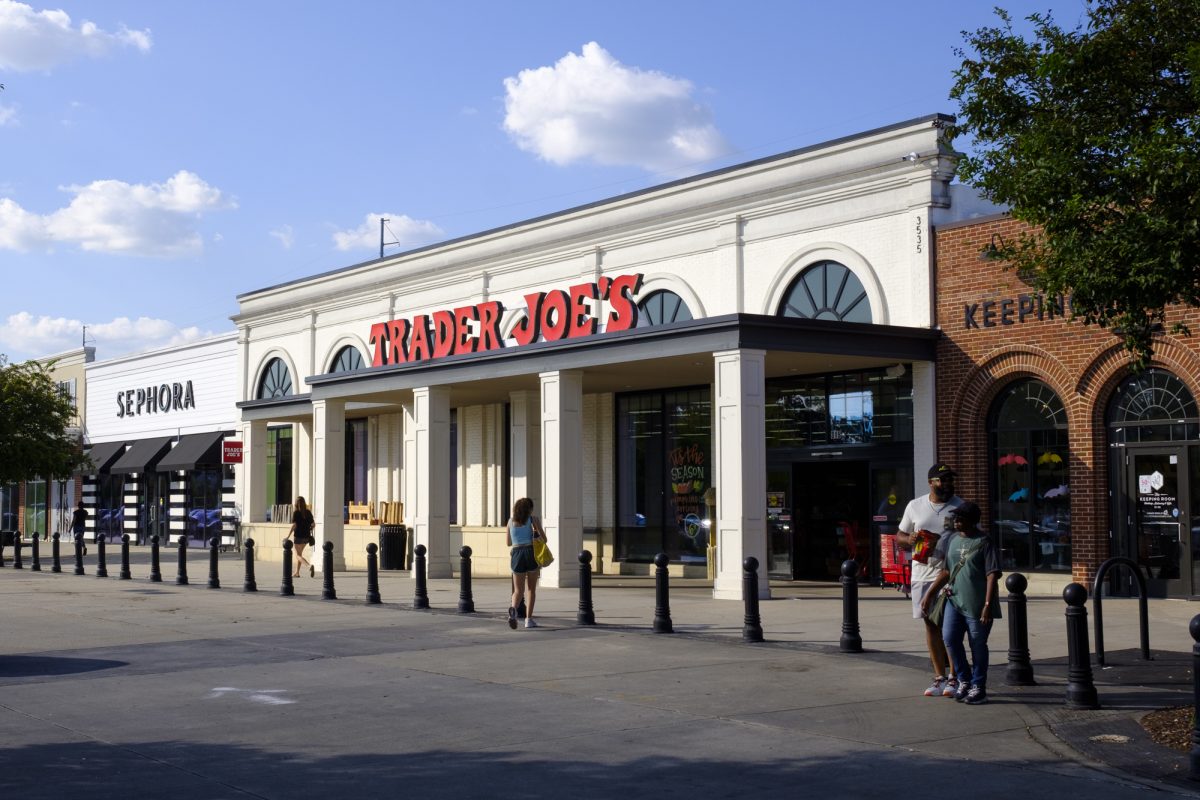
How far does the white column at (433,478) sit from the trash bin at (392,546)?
145 inches

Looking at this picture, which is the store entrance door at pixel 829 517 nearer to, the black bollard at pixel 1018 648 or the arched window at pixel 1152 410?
the arched window at pixel 1152 410

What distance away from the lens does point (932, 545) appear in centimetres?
1088

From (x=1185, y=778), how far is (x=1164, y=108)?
5.89 metres

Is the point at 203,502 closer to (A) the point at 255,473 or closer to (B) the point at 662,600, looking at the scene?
(A) the point at 255,473

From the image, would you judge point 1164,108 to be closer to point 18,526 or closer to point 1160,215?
point 1160,215

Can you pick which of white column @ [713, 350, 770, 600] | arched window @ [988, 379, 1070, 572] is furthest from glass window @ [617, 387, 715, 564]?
arched window @ [988, 379, 1070, 572]

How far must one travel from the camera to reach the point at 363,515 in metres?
35.2

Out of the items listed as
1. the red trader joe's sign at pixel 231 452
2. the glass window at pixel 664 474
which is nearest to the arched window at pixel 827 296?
the glass window at pixel 664 474

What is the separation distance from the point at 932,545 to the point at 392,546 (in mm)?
21299

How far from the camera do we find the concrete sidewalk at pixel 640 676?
28.5 ft


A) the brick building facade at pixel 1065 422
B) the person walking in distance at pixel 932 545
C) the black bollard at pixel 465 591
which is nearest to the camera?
the person walking in distance at pixel 932 545

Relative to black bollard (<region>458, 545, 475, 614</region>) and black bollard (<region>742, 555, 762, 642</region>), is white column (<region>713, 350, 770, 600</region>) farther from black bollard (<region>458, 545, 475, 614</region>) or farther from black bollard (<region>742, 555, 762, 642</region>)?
black bollard (<region>742, 555, 762, 642</region>)

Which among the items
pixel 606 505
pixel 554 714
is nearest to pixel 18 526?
pixel 606 505

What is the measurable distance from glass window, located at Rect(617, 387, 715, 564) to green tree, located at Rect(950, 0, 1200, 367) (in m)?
14.7
